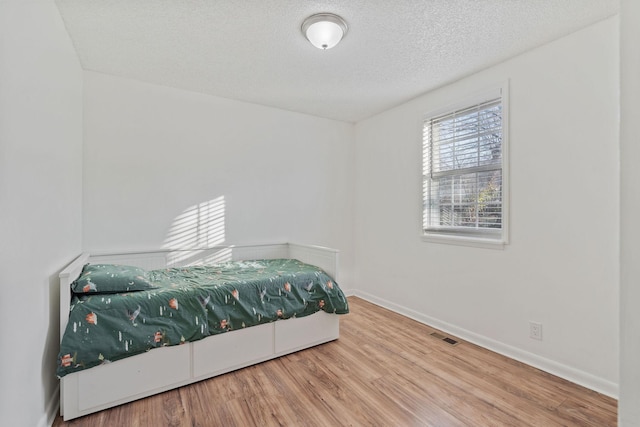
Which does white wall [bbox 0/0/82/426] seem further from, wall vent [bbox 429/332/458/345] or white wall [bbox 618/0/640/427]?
wall vent [bbox 429/332/458/345]

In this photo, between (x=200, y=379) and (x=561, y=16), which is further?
(x=200, y=379)

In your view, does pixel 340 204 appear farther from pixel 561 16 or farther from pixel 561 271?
pixel 561 16

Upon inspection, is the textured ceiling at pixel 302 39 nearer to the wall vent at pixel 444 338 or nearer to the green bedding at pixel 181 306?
the green bedding at pixel 181 306

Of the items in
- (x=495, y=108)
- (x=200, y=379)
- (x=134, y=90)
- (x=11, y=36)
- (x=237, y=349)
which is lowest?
(x=200, y=379)

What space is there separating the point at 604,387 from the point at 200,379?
2657mm

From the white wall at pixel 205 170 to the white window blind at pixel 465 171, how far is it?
1271mm

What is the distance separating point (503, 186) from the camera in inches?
99.1

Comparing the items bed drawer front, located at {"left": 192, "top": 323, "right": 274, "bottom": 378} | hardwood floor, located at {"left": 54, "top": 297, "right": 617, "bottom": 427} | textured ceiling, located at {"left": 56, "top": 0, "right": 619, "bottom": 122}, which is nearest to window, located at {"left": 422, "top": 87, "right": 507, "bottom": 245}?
textured ceiling, located at {"left": 56, "top": 0, "right": 619, "bottom": 122}

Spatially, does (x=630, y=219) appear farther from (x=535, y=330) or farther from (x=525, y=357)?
(x=525, y=357)

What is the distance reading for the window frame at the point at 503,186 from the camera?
2.50m

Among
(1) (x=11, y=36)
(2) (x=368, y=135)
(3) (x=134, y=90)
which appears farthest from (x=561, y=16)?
(3) (x=134, y=90)

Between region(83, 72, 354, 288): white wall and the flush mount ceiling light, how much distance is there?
154cm

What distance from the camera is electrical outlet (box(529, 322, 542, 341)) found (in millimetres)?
2303

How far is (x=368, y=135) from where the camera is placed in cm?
401
